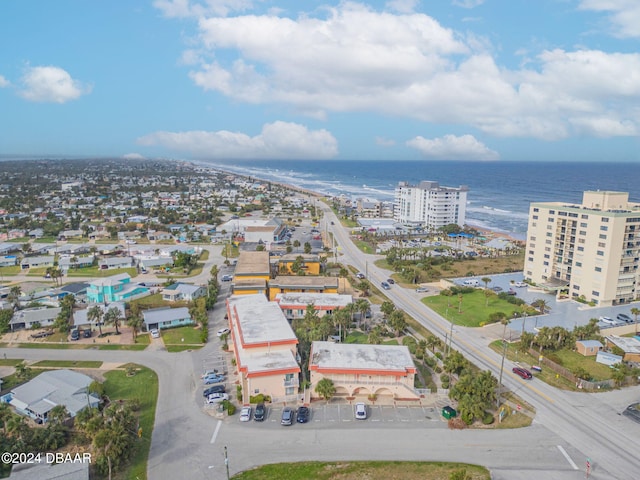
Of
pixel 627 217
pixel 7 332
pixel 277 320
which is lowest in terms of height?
pixel 7 332

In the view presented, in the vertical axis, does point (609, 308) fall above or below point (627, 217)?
below

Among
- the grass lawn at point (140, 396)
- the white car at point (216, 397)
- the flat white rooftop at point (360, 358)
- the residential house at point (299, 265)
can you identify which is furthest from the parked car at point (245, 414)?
the residential house at point (299, 265)

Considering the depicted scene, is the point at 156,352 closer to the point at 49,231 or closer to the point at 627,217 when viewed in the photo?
the point at 627,217

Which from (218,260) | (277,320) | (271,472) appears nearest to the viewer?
(271,472)

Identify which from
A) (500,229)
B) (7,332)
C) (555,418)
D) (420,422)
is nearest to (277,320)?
(420,422)

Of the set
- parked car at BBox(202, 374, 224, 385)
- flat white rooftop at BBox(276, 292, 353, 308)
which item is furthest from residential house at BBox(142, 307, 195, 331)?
parked car at BBox(202, 374, 224, 385)

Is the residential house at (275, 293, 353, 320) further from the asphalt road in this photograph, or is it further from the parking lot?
the parking lot
